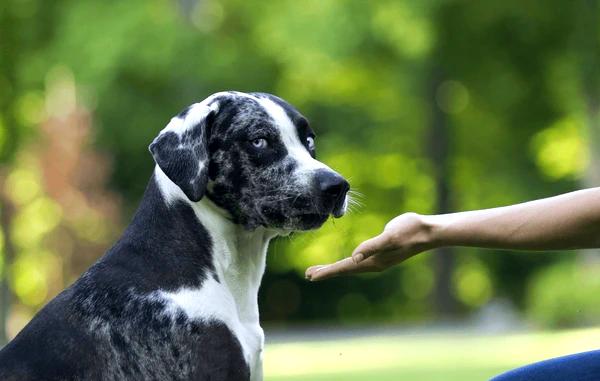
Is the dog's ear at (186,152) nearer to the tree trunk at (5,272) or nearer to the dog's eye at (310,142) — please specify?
the dog's eye at (310,142)

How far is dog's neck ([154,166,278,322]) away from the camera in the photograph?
15.9 ft

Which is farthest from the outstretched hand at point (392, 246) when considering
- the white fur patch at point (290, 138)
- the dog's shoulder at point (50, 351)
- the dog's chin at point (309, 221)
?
the dog's shoulder at point (50, 351)

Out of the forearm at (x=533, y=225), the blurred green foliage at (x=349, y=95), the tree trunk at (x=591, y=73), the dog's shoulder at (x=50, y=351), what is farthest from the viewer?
the tree trunk at (x=591, y=73)

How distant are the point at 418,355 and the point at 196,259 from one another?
40.1 ft

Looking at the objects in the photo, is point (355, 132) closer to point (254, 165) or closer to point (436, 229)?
point (254, 165)

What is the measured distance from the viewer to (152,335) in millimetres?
4637

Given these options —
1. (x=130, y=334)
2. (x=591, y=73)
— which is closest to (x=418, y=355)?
(x=591, y=73)

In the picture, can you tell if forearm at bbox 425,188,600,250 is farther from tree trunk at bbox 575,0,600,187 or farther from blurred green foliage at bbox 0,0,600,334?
tree trunk at bbox 575,0,600,187

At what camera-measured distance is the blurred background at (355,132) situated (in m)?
22.8

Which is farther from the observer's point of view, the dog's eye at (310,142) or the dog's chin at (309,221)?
the dog's eye at (310,142)

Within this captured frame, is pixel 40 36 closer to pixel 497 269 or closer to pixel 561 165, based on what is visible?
pixel 561 165

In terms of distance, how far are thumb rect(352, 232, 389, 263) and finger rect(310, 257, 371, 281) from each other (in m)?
0.04

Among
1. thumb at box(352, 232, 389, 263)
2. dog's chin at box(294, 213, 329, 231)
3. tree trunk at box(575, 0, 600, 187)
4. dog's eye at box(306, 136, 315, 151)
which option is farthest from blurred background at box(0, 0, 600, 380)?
thumb at box(352, 232, 389, 263)

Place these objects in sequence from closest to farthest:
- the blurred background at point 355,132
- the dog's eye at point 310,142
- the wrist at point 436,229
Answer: the wrist at point 436,229 < the dog's eye at point 310,142 < the blurred background at point 355,132
